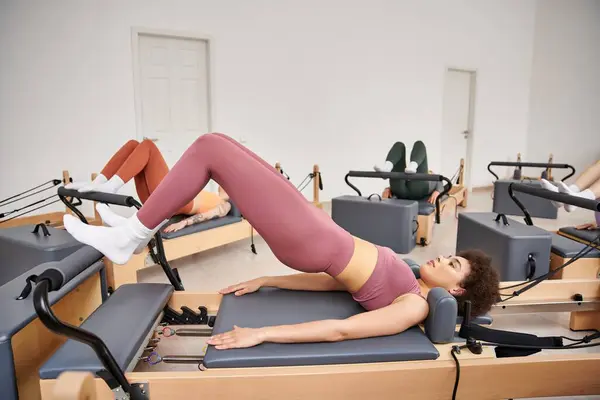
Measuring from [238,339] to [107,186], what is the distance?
1765 mm

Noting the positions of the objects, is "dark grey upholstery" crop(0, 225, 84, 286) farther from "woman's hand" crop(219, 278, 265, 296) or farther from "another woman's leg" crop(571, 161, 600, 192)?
"another woman's leg" crop(571, 161, 600, 192)

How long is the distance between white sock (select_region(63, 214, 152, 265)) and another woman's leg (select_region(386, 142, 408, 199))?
124 inches

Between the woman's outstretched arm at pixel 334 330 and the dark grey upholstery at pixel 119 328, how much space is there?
27cm

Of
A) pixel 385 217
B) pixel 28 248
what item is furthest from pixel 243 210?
pixel 385 217

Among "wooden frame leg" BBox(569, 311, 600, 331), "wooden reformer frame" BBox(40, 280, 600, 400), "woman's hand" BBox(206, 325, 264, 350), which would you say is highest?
"woman's hand" BBox(206, 325, 264, 350)

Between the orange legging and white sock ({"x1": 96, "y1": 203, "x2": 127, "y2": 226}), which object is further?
the orange legging

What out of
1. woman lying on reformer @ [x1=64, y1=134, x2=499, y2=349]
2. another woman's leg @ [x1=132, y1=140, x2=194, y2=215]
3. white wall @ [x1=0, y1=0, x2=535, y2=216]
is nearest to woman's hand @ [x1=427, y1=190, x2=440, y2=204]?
white wall @ [x1=0, y1=0, x2=535, y2=216]

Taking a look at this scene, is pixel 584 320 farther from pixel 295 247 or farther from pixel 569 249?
pixel 295 247

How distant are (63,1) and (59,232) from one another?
3.14m

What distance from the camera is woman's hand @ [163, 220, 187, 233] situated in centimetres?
327

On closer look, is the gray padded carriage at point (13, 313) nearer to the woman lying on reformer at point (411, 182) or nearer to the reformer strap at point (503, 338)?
the reformer strap at point (503, 338)

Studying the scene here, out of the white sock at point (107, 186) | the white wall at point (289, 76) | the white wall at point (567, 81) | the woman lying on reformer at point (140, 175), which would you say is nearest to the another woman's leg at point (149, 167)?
the woman lying on reformer at point (140, 175)

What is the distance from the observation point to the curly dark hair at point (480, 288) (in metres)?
1.75

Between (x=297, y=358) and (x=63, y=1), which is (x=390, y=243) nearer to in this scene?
(x=297, y=358)
